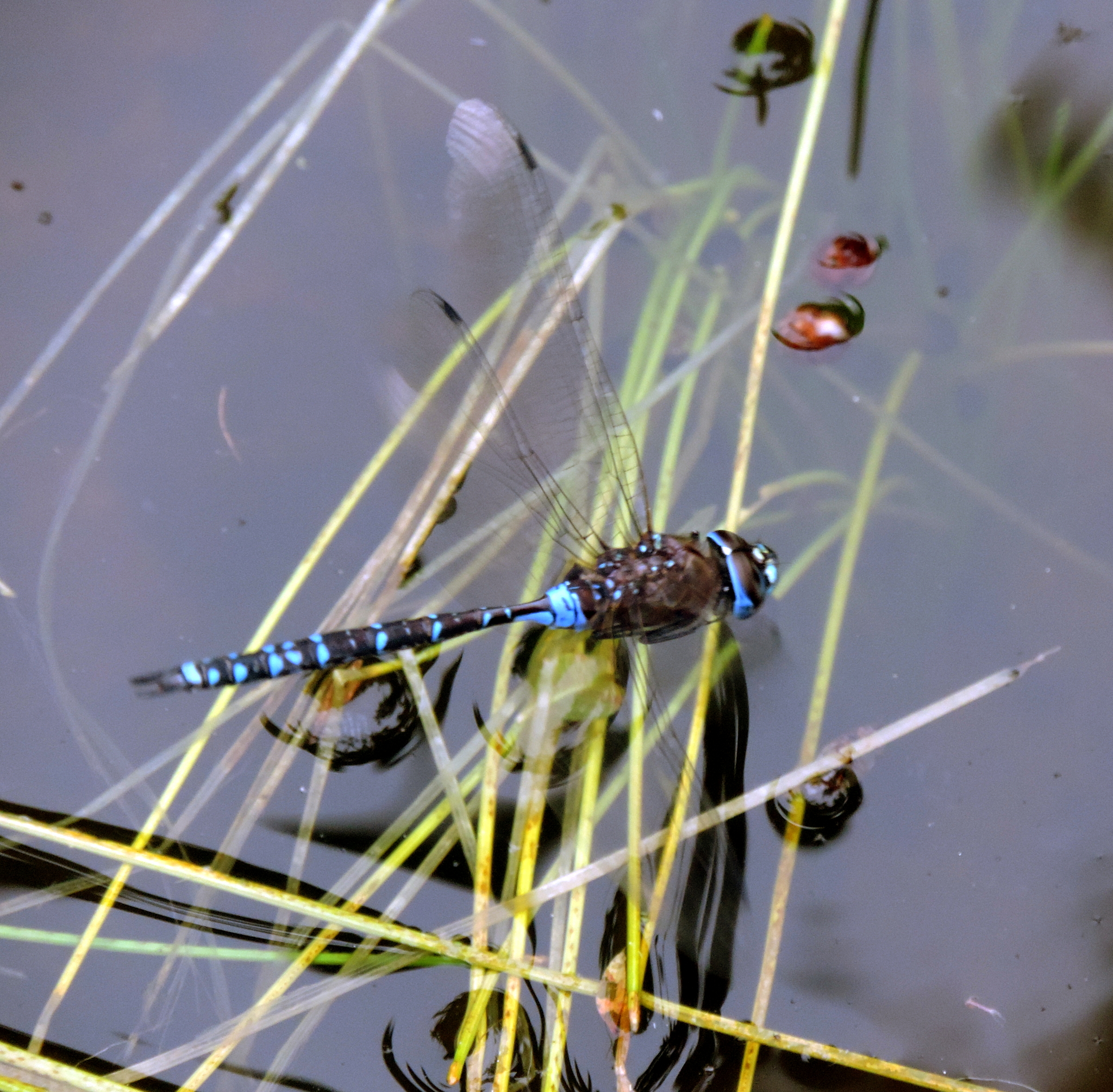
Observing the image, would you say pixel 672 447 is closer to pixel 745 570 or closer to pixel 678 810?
pixel 745 570

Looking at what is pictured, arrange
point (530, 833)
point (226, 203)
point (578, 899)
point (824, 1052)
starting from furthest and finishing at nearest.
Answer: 1. point (226, 203)
2. point (530, 833)
3. point (578, 899)
4. point (824, 1052)

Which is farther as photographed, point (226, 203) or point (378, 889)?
point (226, 203)

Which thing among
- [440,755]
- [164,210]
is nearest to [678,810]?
[440,755]

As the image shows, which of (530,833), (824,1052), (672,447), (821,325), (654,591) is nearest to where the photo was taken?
(824,1052)

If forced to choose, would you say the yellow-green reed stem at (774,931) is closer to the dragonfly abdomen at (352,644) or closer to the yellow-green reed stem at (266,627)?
the dragonfly abdomen at (352,644)

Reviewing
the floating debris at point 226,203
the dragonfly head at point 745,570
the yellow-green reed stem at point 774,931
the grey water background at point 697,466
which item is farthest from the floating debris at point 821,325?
the floating debris at point 226,203

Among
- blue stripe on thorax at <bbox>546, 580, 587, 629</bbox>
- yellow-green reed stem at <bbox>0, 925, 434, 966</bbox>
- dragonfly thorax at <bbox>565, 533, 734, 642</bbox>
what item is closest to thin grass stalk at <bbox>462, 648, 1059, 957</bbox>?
yellow-green reed stem at <bbox>0, 925, 434, 966</bbox>
